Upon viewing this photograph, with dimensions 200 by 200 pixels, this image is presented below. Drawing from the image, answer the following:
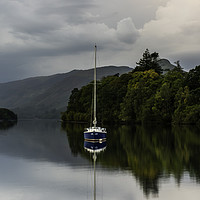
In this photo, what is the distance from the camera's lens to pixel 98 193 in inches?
835

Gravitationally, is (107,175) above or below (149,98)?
below

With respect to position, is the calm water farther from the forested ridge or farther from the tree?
the tree

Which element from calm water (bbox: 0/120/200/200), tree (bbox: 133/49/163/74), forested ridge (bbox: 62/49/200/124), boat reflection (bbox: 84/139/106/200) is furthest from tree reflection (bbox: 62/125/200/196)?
tree (bbox: 133/49/163/74)

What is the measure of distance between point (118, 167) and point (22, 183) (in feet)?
26.4

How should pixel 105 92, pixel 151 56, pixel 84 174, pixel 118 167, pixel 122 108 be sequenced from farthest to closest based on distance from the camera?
pixel 151 56
pixel 105 92
pixel 122 108
pixel 118 167
pixel 84 174

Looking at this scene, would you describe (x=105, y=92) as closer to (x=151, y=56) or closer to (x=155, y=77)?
(x=155, y=77)

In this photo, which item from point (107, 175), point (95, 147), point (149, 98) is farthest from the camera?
point (149, 98)

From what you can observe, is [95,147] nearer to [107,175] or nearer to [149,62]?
[107,175]

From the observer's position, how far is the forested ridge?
94562 millimetres

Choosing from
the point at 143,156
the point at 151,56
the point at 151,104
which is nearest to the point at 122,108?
the point at 151,104

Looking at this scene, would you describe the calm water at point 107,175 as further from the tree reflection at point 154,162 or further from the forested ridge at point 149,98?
the forested ridge at point 149,98

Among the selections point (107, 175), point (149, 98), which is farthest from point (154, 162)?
point (149, 98)

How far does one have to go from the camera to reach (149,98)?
10656cm

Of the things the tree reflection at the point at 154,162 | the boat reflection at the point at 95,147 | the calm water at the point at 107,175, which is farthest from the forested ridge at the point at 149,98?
the calm water at the point at 107,175
